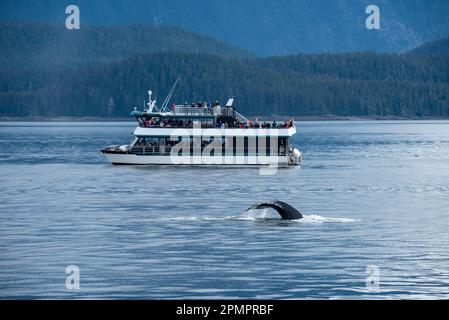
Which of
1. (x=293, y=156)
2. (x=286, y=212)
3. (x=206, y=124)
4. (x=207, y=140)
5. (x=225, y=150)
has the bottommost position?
(x=286, y=212)

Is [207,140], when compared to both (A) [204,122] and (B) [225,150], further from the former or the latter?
(A) [204,122]

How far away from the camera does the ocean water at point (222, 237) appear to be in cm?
4409

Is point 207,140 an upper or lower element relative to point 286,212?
upper

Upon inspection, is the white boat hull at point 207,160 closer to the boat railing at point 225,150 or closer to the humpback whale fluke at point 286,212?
the boat railing at point 225,150

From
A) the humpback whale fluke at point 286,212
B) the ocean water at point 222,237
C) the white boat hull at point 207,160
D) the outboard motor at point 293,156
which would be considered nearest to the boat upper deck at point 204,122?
the outboard motor at point 293,156

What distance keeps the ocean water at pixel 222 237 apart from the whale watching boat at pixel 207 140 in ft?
37.6

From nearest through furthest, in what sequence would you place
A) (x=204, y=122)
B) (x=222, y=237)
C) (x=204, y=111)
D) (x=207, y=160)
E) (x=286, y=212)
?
(x=222, y=237), (x=286, y=212), (x=207, y=160), (x=204, y=122), (x=204, y=111)

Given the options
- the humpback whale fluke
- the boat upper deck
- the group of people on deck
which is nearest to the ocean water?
the humpback whale fluke

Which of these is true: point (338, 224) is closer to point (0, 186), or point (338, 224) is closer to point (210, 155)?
point (0, 186)

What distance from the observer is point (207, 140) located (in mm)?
121000

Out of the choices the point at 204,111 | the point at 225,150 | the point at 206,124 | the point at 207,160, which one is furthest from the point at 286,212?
the point at 204,111

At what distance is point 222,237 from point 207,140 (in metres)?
63.0

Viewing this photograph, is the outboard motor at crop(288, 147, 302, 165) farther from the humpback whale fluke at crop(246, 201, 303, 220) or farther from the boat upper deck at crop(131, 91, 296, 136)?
the humpback whale fluke at crop(246, 201, 303, 220)
